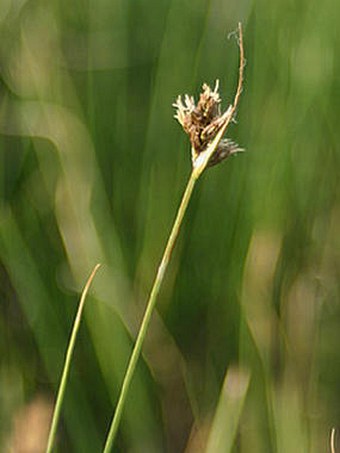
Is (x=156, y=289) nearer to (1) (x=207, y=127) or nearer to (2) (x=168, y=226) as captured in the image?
(1) (x=207, y=127)

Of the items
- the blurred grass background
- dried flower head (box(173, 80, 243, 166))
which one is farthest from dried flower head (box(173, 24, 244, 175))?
the blurred grass background

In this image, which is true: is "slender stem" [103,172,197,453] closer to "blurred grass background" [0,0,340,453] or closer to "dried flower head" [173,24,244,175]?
"dried flower head" [173,24,244,175]

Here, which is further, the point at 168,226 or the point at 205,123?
the point at 168,226

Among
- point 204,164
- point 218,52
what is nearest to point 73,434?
point 204,164

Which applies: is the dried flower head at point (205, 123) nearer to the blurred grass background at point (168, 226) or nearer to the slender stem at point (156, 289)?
the slender stem at point (156, 289)

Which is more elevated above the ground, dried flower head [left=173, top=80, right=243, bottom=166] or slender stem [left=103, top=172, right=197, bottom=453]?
dried flower head [left=173, top=80, right=243, bottom=166]

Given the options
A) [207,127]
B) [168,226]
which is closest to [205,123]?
[207,127]

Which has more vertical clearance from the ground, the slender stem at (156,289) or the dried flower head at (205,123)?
the dried flower head at (205,123)

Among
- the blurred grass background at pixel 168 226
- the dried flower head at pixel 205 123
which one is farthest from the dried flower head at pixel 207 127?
the blurred grass background at pixel 168 226
